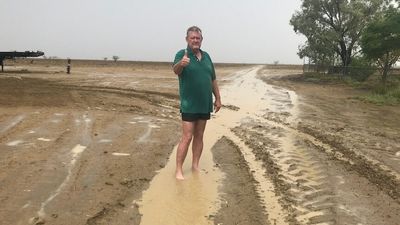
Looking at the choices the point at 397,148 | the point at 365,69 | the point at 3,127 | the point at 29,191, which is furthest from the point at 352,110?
the point at 365,69

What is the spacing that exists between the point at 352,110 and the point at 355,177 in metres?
7.98

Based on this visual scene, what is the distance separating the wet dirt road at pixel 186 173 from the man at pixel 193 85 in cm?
60

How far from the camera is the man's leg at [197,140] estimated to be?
5.64m

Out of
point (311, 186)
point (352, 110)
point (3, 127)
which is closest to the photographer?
point (311, 186)

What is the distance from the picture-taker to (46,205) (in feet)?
14.5

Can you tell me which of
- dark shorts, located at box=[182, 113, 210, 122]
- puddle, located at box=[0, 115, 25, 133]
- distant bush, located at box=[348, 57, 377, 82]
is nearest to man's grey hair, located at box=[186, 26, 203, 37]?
dark shorts, located at box=[182, 113, 210, 122]

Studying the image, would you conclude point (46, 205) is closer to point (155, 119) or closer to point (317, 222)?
point (317, 222)

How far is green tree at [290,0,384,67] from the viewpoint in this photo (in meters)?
33.6

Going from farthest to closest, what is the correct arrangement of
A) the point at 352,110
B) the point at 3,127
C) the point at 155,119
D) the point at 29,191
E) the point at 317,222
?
the point at 352,110 < the point at 155,119 < the point at 3,127 < the point at 29,191 < the point at 317,222

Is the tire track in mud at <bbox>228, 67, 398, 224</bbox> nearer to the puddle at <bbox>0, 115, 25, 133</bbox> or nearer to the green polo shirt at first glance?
the green polo shirt

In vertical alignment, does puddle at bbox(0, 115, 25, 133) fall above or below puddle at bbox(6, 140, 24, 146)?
above

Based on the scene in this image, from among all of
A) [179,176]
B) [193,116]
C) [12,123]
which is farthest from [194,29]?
[12,123]

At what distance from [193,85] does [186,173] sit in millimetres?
1107

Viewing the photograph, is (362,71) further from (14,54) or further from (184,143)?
(184,143)
